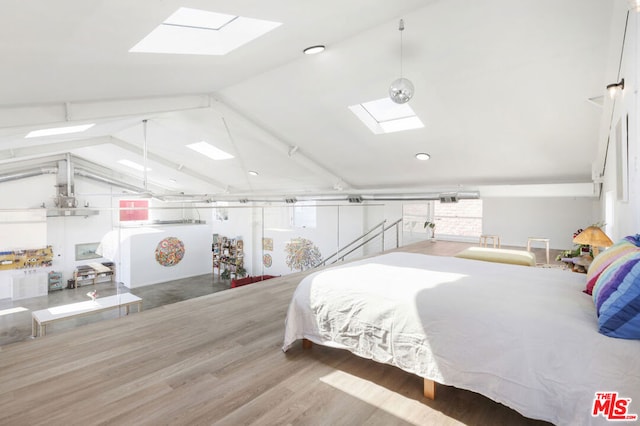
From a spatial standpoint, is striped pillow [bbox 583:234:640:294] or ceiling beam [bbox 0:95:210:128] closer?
striped pillow [bbox 583:234:640:294]

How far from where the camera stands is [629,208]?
7.09 ft

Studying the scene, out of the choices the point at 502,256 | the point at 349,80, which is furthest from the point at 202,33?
the point at 502,256

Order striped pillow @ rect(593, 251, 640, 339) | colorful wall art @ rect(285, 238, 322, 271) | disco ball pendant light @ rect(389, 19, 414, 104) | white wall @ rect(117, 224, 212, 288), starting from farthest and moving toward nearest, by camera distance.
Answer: colorful wall art @ rect(285, 238, 322, 271) < white wall @ rect(117, 224, 212, 288) < disco ball pendant light @ rect(389, 19, 414, 104) < striped pillow @ rect(593, 251, 640, 339)

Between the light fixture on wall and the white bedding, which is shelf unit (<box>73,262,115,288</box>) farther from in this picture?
the light fixture on wall

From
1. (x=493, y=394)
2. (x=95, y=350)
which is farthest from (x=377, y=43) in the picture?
(x=95, y=350)

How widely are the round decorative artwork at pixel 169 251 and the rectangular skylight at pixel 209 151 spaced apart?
306cm

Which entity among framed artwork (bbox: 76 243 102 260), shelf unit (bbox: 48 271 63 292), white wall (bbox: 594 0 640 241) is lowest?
shelf unit (bbox: 48 271 63 292)

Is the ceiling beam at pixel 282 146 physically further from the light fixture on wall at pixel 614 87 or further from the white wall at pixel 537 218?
the light fixture on wall at pixel 614 87

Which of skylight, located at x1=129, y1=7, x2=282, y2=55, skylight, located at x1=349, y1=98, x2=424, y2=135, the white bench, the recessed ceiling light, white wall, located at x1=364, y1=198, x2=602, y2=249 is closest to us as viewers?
skylight, located at x1=129, y1=7, x2=282, y2=55

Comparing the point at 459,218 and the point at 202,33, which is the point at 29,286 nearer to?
the point at 202,33

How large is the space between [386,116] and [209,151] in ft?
13.4

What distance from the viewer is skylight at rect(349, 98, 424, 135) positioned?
4.25 m

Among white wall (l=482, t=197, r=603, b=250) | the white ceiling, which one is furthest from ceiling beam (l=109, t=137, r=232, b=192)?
white wall (l=482, t=197, r=603, b=250)

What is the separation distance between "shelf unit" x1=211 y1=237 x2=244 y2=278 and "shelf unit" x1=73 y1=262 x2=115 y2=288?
16.6 ft
